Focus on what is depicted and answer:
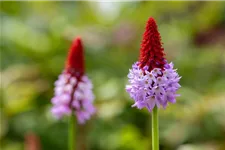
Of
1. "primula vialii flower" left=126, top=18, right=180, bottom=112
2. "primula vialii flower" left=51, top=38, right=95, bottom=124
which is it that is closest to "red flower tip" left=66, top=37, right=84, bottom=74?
"primula vialii flower" left=51, top=38, right=95, bottom=124

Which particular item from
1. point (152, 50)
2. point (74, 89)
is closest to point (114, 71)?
point (74, 89)

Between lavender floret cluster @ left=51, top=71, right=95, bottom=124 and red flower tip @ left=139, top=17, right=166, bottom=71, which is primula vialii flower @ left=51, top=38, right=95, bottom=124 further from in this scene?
red flower tip @ left=139, top=17, right=166, bottom=71

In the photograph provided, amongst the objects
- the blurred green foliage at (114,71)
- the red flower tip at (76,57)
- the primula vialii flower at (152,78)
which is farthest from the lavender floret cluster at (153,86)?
the blurred green foliage at (114,71)

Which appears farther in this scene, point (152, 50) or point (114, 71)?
point (114, 71)

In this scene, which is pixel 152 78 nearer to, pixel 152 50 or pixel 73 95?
pixel 152 50

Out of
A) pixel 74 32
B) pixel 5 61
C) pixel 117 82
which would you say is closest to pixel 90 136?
pixel 117 82

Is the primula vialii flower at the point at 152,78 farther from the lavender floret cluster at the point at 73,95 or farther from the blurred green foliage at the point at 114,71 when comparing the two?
the blurred green foliage at the point at 114,71
